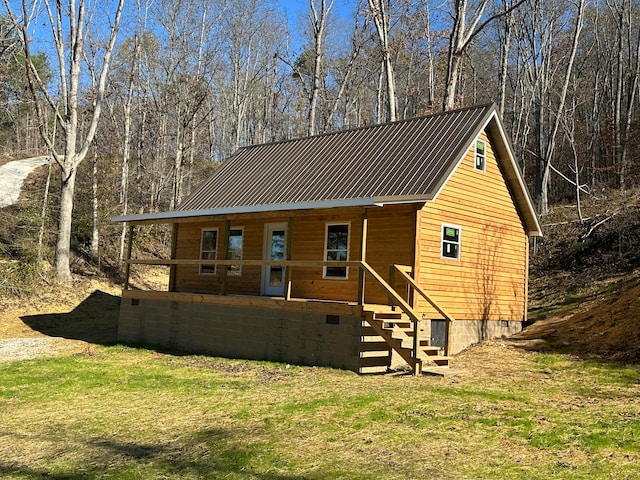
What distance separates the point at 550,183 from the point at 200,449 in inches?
1400

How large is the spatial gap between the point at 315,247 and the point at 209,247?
5079 mm

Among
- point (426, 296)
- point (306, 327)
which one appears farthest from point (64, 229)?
point (426, 296)

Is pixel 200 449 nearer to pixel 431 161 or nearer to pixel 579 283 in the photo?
pixel 431 161

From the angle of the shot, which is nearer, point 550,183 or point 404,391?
point 404,391

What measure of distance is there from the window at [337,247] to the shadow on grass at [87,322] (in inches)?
296

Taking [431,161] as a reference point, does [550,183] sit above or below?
above

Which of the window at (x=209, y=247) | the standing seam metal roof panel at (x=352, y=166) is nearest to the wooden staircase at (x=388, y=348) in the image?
the standing seam metal roof panel at (x=352, y=166)

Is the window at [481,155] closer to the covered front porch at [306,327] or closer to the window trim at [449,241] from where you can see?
the window trim at [449,241]

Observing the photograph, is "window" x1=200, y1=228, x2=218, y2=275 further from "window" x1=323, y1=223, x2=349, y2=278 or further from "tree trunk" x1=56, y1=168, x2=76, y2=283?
"tree trunk" x1=56, y1=168, x2=76, y2=283

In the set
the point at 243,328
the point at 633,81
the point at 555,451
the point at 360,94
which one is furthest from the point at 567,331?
the point at 360,94

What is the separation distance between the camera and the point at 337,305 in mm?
13195

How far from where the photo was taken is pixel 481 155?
16938mm

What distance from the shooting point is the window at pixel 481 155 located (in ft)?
55.1

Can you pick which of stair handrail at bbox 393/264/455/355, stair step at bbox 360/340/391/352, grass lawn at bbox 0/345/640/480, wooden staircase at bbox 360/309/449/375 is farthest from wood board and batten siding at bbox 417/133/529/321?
grass lawn at bbox 0/345/640/480
